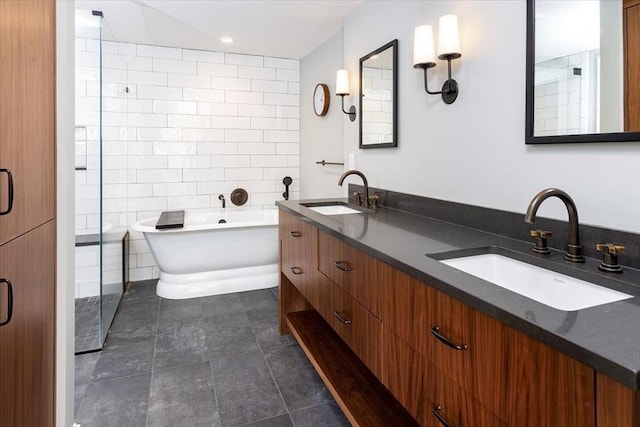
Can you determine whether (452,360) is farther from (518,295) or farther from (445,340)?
(518,295)

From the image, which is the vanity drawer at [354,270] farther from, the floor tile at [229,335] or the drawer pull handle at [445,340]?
the floor tile at [229,335]

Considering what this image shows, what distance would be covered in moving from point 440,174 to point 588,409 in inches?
55.6

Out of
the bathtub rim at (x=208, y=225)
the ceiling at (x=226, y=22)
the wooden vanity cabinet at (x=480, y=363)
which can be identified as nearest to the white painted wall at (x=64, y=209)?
the wooden vanity cabinet at (x=480, y=363)

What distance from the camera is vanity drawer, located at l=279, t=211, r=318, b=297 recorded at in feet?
6.32

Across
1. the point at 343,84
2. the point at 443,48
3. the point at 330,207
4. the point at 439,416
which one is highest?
the point at 343,84

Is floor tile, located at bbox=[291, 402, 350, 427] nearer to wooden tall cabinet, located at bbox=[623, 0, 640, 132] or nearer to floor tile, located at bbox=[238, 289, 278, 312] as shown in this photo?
floor tile, located at bbox=[238, 289, 278, 312]

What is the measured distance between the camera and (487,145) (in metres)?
1.63

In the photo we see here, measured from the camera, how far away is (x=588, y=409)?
2.06 ft

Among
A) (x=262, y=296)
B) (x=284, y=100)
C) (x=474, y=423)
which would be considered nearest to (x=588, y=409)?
(x=474, y=423)

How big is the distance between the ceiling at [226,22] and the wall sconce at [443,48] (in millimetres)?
1045

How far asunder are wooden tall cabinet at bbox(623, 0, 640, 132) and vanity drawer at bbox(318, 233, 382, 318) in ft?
2.71

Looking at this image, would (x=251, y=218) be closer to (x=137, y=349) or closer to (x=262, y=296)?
(x=262, y=296)

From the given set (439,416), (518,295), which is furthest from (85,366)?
(518,295)

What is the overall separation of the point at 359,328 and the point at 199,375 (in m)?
1.17
